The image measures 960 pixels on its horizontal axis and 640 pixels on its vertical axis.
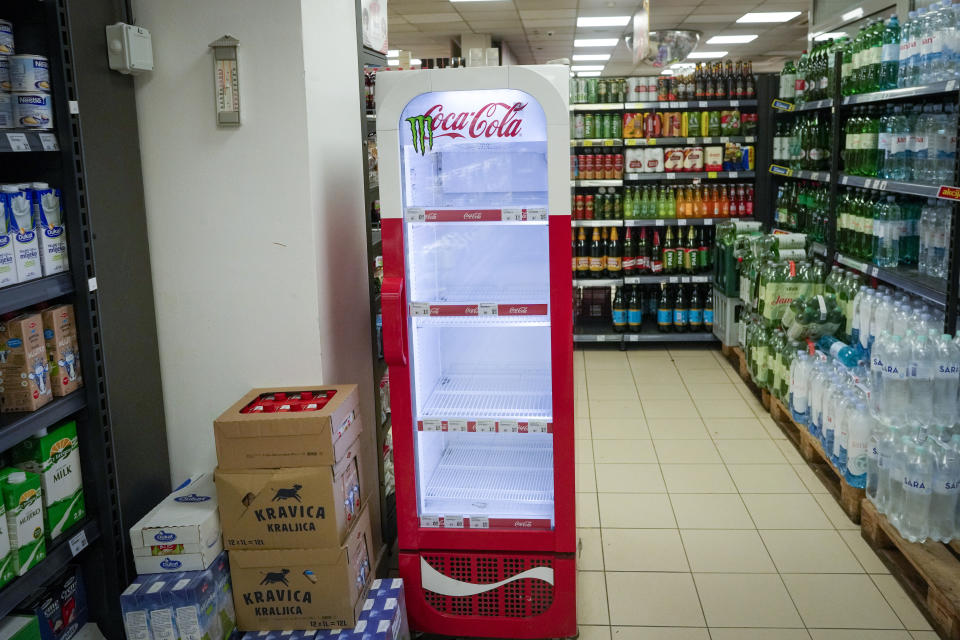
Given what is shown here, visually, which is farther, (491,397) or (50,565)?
(491,397)

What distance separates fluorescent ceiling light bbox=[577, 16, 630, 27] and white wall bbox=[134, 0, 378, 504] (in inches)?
393

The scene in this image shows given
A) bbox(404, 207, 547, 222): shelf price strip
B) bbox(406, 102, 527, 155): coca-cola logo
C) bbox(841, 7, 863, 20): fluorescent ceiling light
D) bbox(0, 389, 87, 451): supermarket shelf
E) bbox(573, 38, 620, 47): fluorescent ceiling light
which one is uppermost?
bbox(573, 38, 620, 47): fluorescent ceiling light

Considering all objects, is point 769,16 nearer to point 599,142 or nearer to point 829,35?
point 829,35

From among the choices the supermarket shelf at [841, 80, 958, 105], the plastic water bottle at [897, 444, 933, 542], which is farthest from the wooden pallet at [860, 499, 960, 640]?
the supermarket shelf at [841, 80, 958, 105]

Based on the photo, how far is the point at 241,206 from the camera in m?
2.78

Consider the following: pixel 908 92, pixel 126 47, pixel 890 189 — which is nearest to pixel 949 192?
pixel 890 189

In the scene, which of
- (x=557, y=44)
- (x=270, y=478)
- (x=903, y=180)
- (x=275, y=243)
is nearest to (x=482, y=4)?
(x=557, y=44)

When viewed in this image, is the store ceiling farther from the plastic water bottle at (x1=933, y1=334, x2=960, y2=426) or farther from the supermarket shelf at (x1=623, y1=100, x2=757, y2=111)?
the plastic water bottle at (x1=933, y1=334, x2=960, y2=426)

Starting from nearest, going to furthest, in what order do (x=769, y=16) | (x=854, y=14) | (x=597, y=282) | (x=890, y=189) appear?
(x=890, y=189) → (x=854, y=14) → (x=597, y=282) → (x=769, y=16)

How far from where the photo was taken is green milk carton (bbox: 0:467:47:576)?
7.38 feet

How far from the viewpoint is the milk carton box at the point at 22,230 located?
7.40ft

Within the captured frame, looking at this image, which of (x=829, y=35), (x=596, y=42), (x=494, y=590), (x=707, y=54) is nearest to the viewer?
(x=494, y=590)

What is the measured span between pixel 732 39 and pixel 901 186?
11953 millimetres

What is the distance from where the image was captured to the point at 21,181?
2492mm
